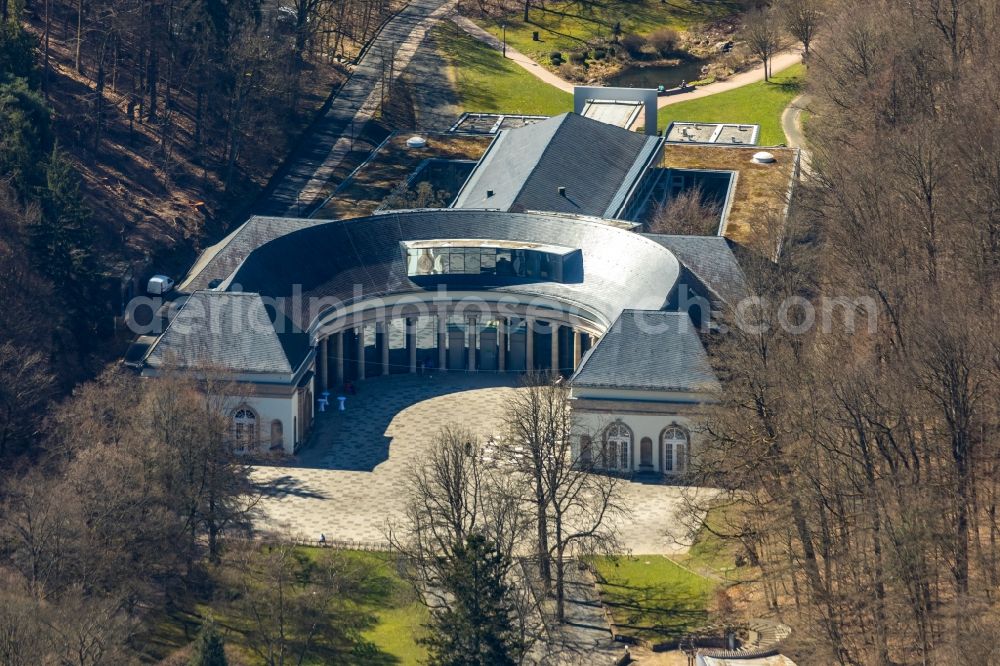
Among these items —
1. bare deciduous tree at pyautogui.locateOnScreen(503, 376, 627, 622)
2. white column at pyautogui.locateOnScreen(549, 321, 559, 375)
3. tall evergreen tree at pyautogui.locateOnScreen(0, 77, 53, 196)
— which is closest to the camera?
bare deciduous tree at pyautogui.locateOnScreen(503, 376, 627, 622)

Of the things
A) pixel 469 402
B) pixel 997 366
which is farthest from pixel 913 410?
pixel 469 402

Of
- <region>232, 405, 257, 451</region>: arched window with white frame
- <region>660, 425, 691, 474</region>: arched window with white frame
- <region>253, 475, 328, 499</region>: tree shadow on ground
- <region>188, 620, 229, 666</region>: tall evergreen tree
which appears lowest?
<region>188, 620, 229, 666</region>: tall evergreen tree

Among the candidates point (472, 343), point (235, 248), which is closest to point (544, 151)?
point (472, 343)

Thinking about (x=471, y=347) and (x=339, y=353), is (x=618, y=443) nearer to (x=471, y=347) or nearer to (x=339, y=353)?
(x=471, y=347)

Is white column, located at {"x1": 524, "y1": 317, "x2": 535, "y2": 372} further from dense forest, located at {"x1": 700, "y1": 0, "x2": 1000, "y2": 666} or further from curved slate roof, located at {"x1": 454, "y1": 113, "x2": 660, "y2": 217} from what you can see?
dense forest, located at {"x1": 700, "y1": 0, "x2": 1000, "y2": 666}

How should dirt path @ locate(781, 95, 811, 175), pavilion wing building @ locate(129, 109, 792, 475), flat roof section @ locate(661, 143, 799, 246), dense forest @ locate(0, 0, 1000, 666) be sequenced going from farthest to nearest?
dirt path @ locate(781, 95, 811, 175)
flat roof section @ locate(661, 143, 799, 246)
pavilion wing building @ locate(129, 109, 792, 475)
dense forest @ locate(0, 0, 1000, 666)

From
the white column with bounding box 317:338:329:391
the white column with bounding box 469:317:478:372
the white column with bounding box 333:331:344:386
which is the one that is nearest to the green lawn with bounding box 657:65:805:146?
the white column with bounding box 469:317:478:372
